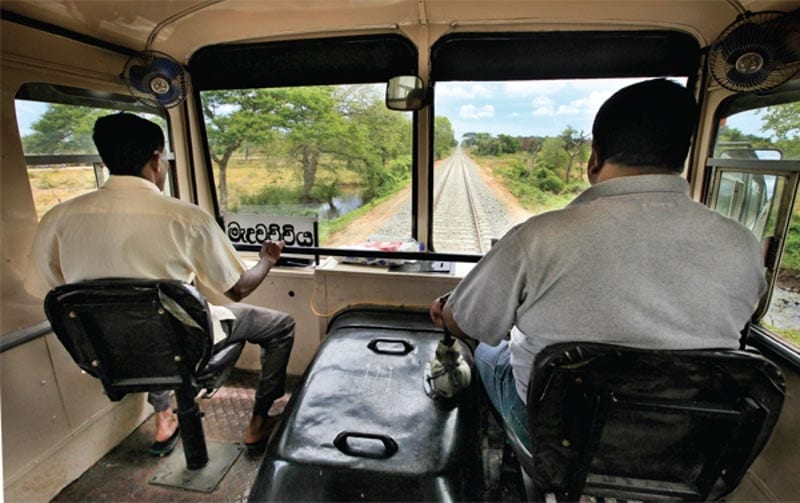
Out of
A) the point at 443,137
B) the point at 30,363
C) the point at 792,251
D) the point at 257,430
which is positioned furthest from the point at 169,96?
the point at 792,251

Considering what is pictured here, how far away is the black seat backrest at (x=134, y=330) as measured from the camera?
4.09 feet

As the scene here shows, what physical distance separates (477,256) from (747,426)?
5.24ft

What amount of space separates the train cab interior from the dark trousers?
6.8 inches

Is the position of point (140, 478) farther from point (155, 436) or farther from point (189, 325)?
point (189, 325)

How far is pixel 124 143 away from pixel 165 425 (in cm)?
155

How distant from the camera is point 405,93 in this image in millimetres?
1962

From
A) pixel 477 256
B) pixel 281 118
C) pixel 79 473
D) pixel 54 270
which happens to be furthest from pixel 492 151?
pixel 79 473

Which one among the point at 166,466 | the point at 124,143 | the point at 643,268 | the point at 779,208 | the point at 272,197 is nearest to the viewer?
the point at 643,268

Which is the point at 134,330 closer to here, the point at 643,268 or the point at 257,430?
the point at 257,430

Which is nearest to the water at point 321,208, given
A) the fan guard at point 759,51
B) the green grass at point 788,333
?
the fan guard at point 759,51

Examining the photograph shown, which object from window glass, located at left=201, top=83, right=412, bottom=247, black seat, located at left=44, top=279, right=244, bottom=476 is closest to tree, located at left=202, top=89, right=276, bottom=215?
window glass, located at left=201, top=83, right=412, bottom=247

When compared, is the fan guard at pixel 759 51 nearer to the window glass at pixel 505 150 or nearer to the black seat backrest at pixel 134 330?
the window glass at pixel 505 150

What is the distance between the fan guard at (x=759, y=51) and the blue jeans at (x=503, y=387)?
1571mm

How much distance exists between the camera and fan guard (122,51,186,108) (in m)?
2.08
